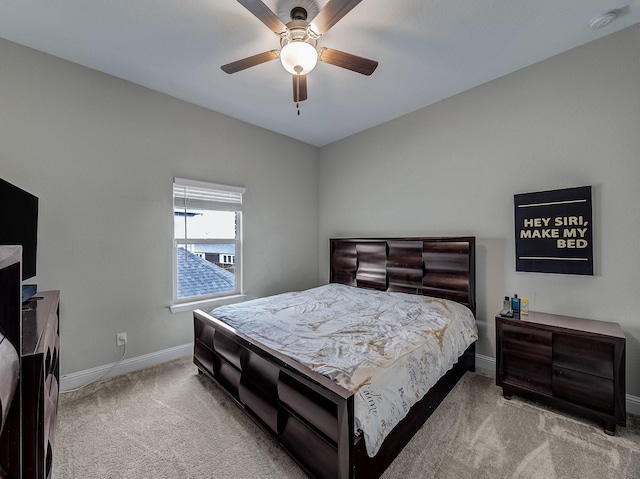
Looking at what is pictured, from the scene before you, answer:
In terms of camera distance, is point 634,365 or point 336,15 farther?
point 634,365

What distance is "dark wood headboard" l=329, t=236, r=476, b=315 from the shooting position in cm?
279

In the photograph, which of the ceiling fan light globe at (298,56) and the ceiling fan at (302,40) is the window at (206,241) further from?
the ceiling fan light globe at (298,56)

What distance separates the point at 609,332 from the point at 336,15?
2737mm

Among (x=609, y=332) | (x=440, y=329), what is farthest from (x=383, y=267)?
(x=609, y=332)

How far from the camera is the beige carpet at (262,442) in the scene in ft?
5.16

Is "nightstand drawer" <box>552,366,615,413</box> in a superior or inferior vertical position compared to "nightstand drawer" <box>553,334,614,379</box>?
inferior

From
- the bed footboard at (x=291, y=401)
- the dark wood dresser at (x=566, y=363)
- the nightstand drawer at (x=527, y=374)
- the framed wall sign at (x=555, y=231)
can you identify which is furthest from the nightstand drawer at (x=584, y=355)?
the bed footboard at (x=291, y=401)

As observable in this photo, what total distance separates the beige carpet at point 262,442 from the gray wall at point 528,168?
2.35ft

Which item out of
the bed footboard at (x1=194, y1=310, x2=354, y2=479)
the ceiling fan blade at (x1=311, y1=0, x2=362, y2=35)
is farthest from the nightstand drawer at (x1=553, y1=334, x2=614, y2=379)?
the ceiling fan blade at (x1=311, y1=0, x2=362, y2=35)

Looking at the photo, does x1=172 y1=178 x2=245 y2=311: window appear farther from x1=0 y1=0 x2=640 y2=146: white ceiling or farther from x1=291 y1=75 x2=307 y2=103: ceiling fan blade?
x1=291 y1=75 x2=307 y2=103: ceiling fan blade

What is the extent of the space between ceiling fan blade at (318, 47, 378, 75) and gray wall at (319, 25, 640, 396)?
155 centimetres

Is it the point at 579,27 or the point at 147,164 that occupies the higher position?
the point at 579,27

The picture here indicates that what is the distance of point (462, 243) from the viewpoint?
9.16 feet

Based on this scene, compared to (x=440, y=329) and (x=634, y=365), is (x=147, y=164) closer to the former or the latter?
(x=440, y=329)
